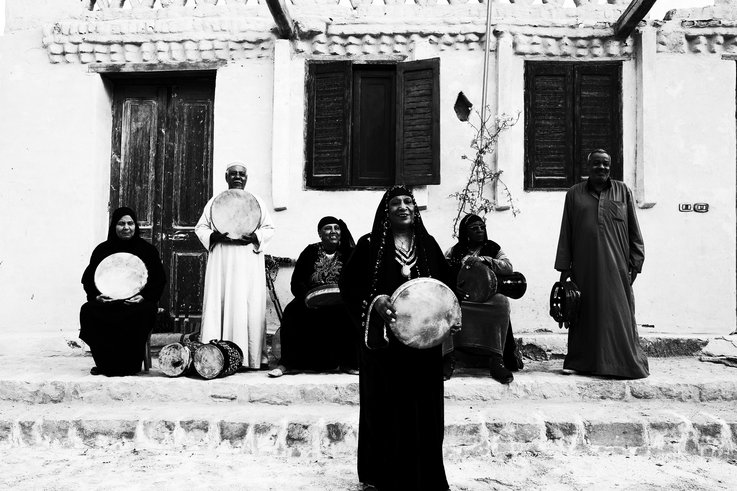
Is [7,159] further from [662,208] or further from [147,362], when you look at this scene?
[662,208]

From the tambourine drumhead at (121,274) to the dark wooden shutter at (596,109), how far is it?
4264mm

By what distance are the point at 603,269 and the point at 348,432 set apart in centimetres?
232

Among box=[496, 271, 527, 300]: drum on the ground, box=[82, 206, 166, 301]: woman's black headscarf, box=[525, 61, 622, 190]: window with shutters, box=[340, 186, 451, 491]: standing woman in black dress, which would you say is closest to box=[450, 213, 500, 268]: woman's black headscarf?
box=[496, 271, 527, 300]: drum on the ground

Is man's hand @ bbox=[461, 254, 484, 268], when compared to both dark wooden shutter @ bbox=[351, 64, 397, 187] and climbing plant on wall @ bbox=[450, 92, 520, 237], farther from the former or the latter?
dark wooden shutter @ bbox=[351, 64, 397, 187]

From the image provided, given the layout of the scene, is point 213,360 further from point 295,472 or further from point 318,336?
point 295,472

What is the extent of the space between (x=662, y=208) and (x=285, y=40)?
13.4 ft

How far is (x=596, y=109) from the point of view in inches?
259

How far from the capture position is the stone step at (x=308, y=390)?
4.72 metres

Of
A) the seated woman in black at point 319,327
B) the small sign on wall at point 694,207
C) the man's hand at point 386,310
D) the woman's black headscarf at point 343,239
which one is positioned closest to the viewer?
the man's hand at point 386,310

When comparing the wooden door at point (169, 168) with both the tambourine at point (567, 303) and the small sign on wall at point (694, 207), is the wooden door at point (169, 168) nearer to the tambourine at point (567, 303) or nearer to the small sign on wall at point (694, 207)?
the tambourine at point (567, 303)

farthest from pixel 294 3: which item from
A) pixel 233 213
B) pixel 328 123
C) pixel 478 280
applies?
pixel 478 280

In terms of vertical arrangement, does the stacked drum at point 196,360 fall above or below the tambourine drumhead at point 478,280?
below

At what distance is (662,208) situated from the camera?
6.33m

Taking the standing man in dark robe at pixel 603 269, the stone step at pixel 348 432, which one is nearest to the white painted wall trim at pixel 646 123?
the standing man in dark robe at pixel 603 269
